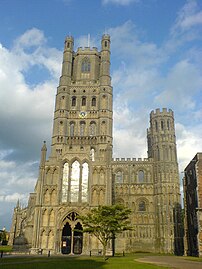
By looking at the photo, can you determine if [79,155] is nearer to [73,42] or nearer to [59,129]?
[59,129]

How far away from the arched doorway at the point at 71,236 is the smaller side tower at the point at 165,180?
80.0ft

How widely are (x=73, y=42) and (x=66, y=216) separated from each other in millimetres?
52748

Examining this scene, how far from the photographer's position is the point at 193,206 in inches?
1877

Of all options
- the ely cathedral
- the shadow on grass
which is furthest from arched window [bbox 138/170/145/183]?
the shadow on grass

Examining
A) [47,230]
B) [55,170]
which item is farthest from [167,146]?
[47,230]

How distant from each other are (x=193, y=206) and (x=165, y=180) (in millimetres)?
25082

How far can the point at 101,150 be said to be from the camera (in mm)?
67500

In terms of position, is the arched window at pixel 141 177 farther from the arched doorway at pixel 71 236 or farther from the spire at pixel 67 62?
the spire at pixel 67 62

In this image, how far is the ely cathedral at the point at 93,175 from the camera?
51.6 m

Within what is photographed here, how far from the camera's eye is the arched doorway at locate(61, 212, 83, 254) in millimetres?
50906

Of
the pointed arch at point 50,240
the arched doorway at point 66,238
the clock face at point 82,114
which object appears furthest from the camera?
the clock face at point 82,114

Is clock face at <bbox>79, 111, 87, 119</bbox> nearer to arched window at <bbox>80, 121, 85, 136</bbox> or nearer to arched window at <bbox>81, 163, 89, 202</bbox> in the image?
arched window at <bbox>80, 121, 85, 136</bbox>

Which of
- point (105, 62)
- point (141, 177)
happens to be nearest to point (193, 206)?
point (141, 177)

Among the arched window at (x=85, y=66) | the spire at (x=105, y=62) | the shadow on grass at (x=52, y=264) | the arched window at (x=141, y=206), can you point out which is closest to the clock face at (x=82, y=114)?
the spire at (x=105, y=62)
